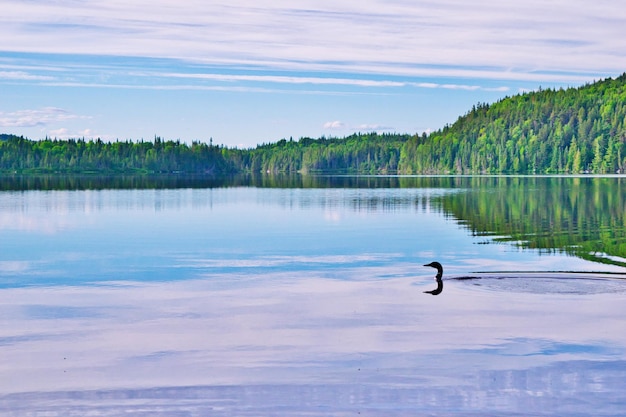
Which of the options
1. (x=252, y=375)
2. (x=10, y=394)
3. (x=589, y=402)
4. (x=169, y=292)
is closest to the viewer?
(x=589, y=402)

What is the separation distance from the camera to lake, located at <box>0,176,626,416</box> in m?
15.1

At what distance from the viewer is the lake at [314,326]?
1507 centimetres

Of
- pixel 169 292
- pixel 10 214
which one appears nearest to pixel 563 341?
pixel 169 292

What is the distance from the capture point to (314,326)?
70.5 ft

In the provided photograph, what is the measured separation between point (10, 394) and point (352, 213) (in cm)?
5328

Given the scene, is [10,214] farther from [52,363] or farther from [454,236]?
[52,363]

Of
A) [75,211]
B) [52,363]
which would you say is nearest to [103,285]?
[52,363]

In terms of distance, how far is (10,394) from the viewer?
15.4 metres

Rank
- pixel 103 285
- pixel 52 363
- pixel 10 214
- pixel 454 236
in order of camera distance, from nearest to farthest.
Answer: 1. pixel 52 363
2. pixel 103 285
3. pixel 454 236
4. pixel 10 214

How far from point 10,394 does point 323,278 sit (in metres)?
16.2

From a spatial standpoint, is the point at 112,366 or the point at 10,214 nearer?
the point at 112,366

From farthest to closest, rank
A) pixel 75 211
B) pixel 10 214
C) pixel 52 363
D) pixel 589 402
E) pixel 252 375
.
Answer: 1. pixel 75 211
2. pixel 10 214
3. pixel 52 363
4. pixel 252 375
5. pixel 589 402

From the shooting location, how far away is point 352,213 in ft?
223

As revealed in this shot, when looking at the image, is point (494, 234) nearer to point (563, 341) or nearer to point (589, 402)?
point (563, 341)
